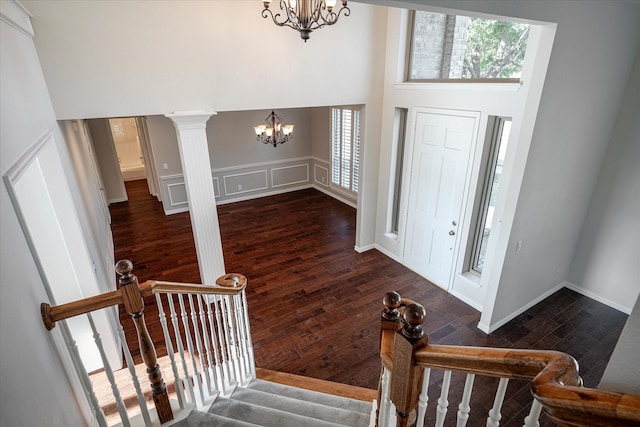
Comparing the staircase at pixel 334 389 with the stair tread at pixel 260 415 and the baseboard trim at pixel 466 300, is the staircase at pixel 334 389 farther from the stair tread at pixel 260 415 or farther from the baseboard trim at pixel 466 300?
the baseboard trim at pixel 466 300

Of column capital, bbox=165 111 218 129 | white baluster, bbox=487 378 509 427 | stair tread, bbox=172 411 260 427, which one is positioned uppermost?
column capital, bbox=165 111 218 129

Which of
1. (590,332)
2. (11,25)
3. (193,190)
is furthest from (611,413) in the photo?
(590,332)

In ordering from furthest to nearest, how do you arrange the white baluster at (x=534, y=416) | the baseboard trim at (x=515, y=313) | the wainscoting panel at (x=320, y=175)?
the wainscoting panel at (x=320, y=175) < the baseboard trim at (x=515, y=313) < the white baluster at (x=534, y=416)

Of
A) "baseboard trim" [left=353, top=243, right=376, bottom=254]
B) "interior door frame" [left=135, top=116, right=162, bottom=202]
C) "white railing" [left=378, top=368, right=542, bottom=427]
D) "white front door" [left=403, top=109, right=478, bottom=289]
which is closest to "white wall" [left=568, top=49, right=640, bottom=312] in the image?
"white front door" [left=403, top=109, right=478, bottom=289]

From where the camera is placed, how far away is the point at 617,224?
401 cm

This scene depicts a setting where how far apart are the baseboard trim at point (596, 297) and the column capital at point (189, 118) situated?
5.25 m

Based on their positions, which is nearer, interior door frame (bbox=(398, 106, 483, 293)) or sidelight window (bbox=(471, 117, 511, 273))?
sidelight window (bbox=(471, 117, 511, 273))

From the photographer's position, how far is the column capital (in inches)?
132

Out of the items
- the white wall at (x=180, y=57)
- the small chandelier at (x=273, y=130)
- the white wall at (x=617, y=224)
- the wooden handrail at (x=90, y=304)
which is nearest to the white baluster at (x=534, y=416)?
the wooden handrail at (x=90, y=304)

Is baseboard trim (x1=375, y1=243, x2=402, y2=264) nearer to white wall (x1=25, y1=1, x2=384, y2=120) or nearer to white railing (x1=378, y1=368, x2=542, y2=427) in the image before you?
white wall (x1=25, y1=1, x2=384, y2=120)

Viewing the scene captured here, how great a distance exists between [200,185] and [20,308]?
8.46 feet

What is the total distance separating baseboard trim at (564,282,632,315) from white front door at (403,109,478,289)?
1.78 metres

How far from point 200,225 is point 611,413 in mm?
3787

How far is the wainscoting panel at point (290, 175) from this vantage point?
838cm
